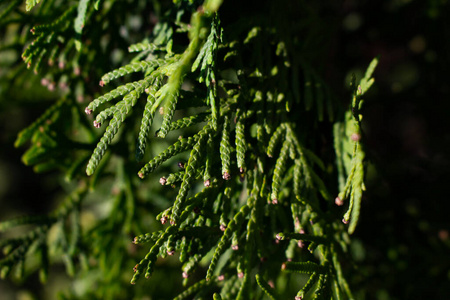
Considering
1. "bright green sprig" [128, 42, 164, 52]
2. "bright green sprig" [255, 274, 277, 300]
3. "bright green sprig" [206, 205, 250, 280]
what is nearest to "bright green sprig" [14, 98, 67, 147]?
"bright green sprig" [128, 42, 164, 52]

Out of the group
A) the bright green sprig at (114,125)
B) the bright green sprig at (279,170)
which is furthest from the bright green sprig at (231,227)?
the bright green sprig at (114,125)

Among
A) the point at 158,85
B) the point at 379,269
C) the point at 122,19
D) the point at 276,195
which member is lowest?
the point at 379,269

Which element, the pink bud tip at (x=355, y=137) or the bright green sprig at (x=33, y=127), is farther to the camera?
the bright green sprig at (x=33, y=127)

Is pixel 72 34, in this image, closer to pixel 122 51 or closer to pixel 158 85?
pixel 122 51

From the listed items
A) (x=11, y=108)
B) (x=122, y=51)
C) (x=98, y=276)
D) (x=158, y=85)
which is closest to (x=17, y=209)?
(x=11, y=108)

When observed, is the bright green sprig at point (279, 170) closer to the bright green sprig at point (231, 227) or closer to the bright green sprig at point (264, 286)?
the bright green sprig at point (231, 227)

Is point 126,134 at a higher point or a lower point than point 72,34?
lower

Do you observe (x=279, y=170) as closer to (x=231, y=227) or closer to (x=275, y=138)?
(x=275, y=138)
